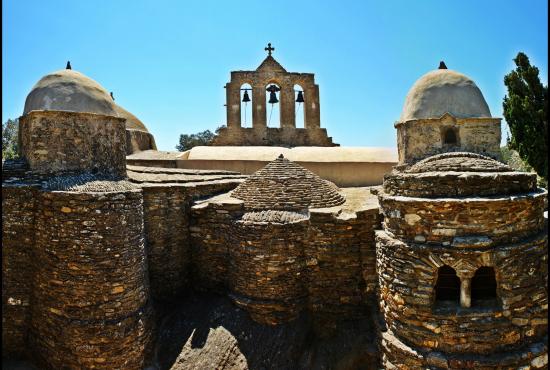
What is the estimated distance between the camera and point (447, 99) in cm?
1137

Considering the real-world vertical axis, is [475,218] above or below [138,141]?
below

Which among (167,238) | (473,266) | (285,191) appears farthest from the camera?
(167,238)

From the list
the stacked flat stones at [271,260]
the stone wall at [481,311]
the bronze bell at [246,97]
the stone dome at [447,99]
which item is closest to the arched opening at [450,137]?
the stone dome at [447,99]

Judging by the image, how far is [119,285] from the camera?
22.6ft

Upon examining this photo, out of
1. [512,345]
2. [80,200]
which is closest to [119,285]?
[80,200]

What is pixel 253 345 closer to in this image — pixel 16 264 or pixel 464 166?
pixel 16 264

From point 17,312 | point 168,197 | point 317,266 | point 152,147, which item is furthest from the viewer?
point 152,147

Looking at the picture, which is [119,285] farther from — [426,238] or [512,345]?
[512,345]

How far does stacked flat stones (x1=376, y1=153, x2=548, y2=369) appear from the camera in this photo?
509 centimetres

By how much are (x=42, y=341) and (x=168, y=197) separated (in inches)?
142

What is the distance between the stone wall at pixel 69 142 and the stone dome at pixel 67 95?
19cm

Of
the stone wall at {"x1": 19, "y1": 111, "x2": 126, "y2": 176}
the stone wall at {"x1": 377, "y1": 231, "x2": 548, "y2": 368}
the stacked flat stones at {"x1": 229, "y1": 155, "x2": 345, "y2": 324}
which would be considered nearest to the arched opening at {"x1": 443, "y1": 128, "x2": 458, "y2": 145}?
the stacked flat stones at {"x1": 229, "y1": 155, "x2": 345, "y2": 324}

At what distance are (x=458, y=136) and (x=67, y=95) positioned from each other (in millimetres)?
10218

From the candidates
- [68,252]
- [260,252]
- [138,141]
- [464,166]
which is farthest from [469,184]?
[138,141]
